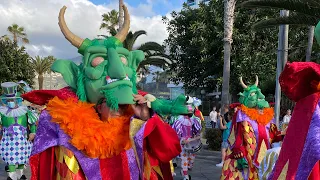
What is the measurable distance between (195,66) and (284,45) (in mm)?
9340

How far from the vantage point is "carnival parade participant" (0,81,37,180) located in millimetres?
7557

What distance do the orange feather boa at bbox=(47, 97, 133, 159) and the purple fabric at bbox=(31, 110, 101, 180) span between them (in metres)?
0.05

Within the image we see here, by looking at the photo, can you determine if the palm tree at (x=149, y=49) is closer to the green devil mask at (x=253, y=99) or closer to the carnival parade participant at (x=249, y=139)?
the green devil mask at (x=253, y=99)

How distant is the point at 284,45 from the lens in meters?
11.4

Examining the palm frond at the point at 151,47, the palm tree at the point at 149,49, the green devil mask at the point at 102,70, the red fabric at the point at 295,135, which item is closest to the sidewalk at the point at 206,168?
the green devil mask at the point at 102,70

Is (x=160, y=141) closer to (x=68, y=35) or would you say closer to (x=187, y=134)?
(x=68, y=35)

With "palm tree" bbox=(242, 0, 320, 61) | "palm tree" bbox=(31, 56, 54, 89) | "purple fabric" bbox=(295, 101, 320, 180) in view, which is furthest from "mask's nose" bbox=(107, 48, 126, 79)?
"palm tree" bbox=(31, 56, 54, 89)

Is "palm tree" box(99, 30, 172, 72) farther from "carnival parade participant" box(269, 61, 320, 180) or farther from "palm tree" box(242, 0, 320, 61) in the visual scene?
"carnival parade participant" box(269, 61, 320, 180)

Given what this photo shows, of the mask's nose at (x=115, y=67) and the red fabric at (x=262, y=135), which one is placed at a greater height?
the mask's nose at (x=115, y=67)

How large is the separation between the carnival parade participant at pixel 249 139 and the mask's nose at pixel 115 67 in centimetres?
334

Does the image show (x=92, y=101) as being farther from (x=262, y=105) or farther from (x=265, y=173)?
(x=262, y=105)

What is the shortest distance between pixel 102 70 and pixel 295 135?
5.37 ft

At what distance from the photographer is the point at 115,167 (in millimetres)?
3221

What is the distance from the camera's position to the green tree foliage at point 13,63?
90.5ft
